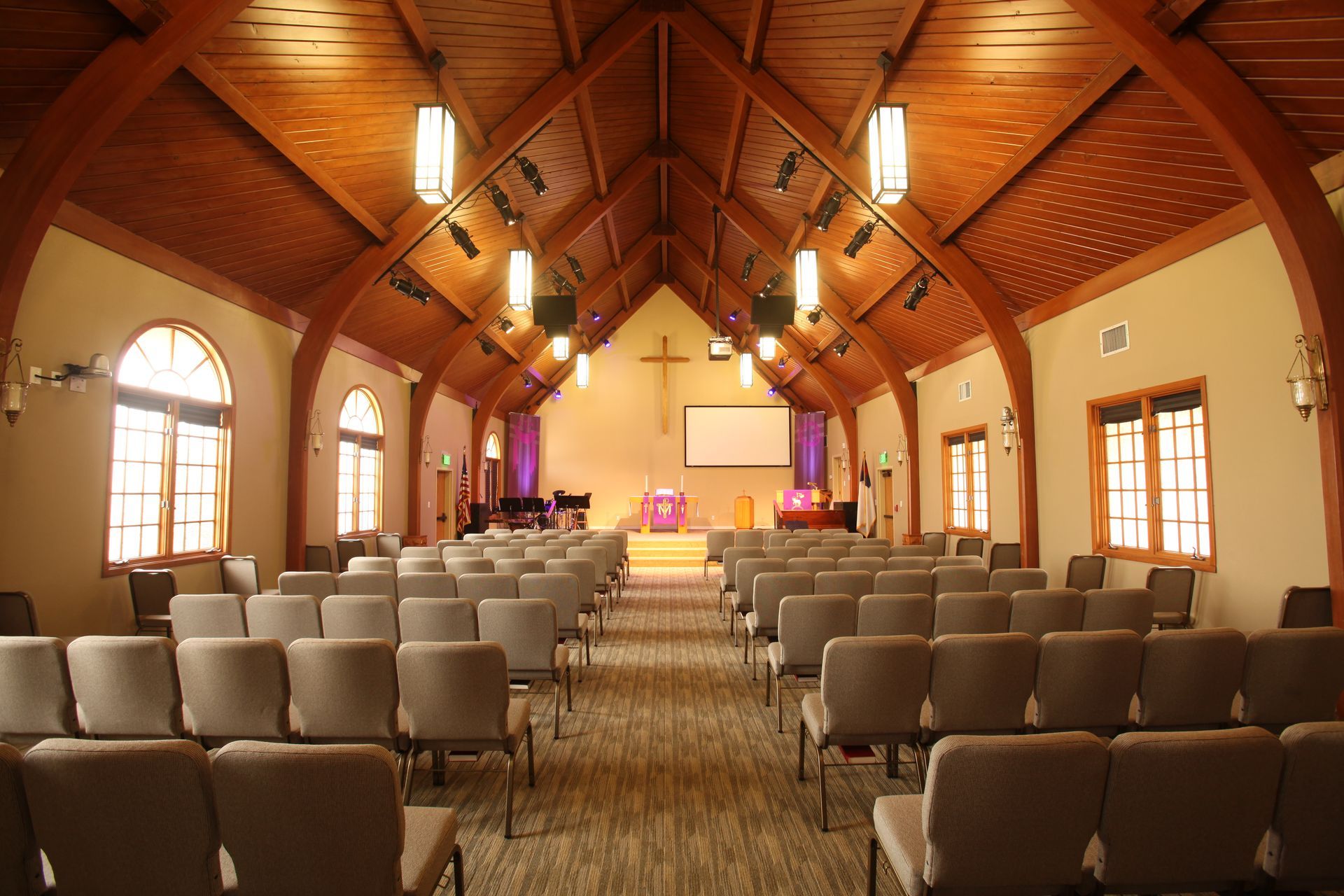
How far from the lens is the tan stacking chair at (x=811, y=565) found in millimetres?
6023

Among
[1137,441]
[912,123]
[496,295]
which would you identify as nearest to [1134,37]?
[912,123]

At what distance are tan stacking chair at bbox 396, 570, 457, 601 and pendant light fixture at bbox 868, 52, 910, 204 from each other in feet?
13.1

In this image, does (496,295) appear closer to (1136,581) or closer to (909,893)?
(1136,581)

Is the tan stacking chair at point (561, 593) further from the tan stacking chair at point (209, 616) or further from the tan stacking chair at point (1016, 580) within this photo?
the tan stacking chair at point (1016, 580)

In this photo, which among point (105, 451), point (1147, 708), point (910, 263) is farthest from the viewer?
point (910, 263)

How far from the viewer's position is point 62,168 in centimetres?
421

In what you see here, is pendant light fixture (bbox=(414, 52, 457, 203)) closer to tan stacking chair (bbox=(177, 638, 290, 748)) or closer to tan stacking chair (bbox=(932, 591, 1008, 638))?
tan stacking chair (bbox=(177, 638, 290, 748))

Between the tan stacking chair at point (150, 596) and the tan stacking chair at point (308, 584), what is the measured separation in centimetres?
129

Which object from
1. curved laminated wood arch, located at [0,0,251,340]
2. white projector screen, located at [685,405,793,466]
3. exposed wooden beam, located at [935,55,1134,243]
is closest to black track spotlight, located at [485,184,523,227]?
curved laminated wood arch, located at [0,0,251,340]

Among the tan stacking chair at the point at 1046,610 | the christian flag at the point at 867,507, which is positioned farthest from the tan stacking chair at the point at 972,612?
the christian flag at the point at 867,507

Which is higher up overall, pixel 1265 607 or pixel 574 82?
pixel 574 82

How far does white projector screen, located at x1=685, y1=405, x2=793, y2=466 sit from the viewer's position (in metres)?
18.9

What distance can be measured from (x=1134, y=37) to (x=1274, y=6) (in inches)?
25.6

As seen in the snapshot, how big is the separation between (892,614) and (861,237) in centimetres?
620
